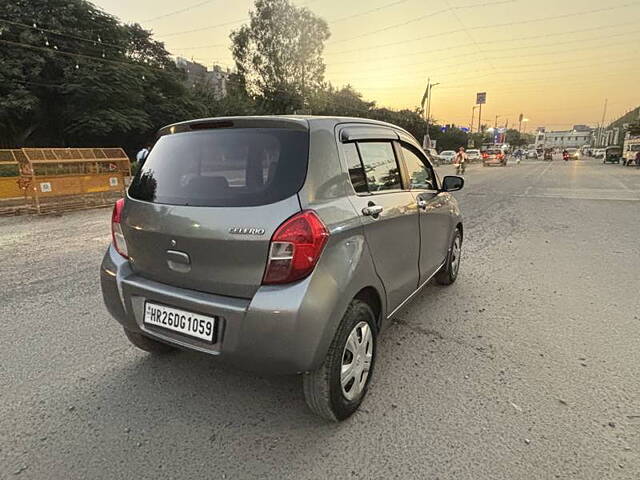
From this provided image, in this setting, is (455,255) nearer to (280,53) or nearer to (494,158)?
(494,158)

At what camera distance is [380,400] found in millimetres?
2557

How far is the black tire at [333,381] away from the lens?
218cm

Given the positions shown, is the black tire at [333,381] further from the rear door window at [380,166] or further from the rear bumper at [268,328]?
the rear door window at [380,166]

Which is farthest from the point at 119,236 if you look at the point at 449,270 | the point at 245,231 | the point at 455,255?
the point at 455,255

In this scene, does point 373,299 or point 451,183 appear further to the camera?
point 451,183

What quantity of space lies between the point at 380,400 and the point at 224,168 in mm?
1748

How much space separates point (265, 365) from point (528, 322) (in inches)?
107

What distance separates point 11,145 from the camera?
25.0 metres

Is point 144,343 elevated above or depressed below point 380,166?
below

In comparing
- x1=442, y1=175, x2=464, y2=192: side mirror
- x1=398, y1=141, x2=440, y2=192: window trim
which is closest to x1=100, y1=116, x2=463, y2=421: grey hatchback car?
x1=398, y1=141, x2=440, y2=192: window trim

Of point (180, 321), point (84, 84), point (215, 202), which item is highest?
point (84, 84)

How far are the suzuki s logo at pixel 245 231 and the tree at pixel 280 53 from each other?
135 ft

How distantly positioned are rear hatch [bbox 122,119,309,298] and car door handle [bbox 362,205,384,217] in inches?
19.6

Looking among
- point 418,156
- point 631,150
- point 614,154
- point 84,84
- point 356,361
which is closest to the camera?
point 356,361
